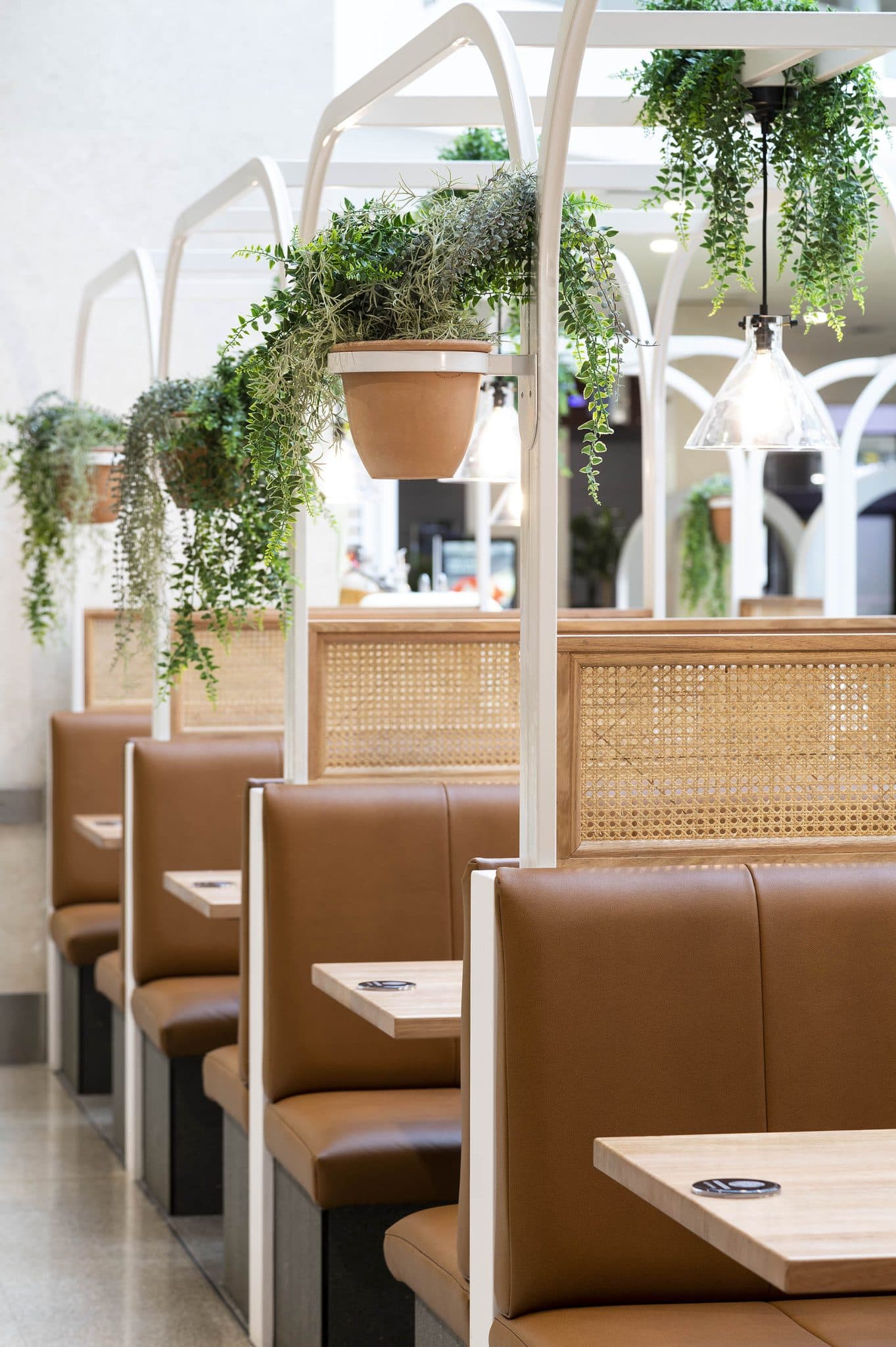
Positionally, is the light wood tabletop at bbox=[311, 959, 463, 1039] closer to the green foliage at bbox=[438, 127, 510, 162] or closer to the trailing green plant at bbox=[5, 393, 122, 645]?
the green foliage at bbox=[438, 127, 510, 162]

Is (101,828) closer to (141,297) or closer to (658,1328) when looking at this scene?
(141,297)

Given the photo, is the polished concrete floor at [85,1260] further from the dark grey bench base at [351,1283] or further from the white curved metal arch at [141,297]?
the white curved metal arch at [141,297]

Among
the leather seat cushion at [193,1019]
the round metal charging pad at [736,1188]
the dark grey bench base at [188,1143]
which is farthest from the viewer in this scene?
the dark grey bench base at [188,1143]

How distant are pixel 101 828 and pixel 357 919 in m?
2.01

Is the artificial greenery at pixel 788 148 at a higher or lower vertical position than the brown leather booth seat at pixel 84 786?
higher

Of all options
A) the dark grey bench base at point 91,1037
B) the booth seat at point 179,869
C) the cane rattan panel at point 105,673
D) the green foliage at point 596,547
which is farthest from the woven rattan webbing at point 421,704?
the green foliage at point 596,547

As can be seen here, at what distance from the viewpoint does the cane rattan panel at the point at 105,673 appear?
638cm

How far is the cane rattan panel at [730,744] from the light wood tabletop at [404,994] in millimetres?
376

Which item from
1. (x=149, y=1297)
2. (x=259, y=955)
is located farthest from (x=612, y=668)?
(x=149, y=1297)

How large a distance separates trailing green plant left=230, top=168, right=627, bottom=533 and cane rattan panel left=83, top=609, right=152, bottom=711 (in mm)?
3412

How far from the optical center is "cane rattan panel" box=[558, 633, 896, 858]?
2789 millimetres

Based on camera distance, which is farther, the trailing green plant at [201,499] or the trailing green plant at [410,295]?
the trailing green plant at [201,499]

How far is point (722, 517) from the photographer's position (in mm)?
11062

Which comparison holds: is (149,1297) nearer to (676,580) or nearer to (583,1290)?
(583,1290)
